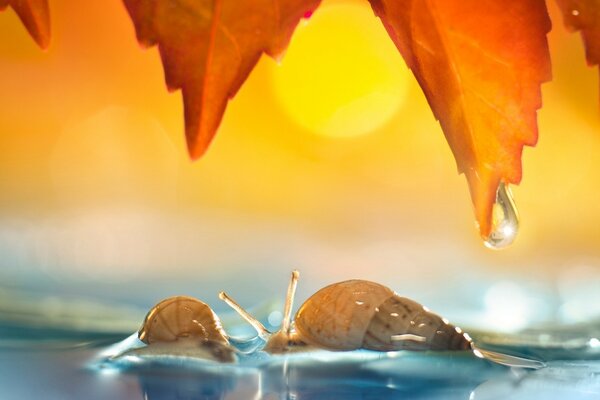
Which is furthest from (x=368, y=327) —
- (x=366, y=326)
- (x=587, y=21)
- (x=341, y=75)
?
(x=587, y=21)

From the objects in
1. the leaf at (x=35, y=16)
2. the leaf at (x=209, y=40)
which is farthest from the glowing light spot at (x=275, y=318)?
the leaf at (x=35, y=16)

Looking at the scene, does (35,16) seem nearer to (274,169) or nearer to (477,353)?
(274,169)

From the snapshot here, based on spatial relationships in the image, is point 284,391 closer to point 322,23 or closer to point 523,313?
point 523,313

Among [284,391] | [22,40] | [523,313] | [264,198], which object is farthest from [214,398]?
[22,40]

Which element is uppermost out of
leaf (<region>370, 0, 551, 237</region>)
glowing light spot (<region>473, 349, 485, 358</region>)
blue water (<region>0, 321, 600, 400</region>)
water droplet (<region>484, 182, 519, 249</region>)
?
leaf (<region>370, 0, 551, 237</region>)

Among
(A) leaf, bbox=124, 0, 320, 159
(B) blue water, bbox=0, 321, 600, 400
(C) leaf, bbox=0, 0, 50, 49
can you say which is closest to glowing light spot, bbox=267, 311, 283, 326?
(B) blue water, bbox=0, 321, 600, 400

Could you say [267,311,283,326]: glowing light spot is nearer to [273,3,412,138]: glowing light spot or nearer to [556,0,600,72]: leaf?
[273,3,412,138]: glowing light spot

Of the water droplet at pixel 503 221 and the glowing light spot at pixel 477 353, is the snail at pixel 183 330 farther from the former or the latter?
the water droplet at pixel 503 221
